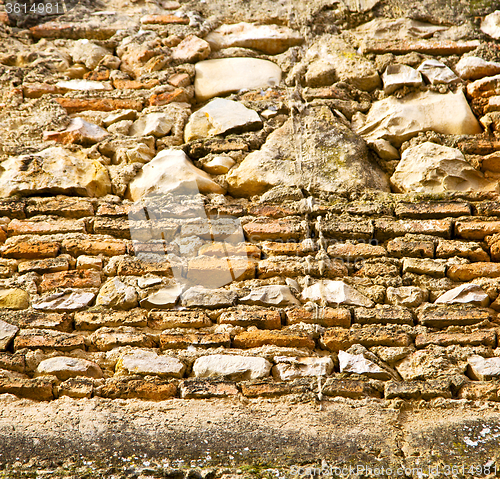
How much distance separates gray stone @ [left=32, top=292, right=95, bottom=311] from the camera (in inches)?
65.8

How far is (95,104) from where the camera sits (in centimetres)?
222

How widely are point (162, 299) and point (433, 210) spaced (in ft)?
3.59

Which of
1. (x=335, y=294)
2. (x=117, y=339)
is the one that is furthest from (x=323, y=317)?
(x=117, y=339)

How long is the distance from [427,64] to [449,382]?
147cm

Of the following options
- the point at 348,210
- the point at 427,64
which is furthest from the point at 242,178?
the point at 427,64

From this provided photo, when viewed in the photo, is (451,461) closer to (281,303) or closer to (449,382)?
(449,382)

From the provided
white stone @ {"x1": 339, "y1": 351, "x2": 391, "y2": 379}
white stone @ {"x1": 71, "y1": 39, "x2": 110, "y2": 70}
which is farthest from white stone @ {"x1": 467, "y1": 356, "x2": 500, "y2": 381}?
white stone @ {"x1": 71, "y1": 39, "x2": 110, "y2": 70}

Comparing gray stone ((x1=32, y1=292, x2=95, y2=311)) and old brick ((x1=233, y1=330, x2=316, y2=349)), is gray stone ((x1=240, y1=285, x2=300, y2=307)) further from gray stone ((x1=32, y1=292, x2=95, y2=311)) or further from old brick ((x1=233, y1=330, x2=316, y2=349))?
gray stone ((x1=32, y1=292, x2=95, y2=311))

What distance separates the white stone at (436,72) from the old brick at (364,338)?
1232mm

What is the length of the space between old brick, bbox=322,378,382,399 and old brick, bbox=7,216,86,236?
1.09 m

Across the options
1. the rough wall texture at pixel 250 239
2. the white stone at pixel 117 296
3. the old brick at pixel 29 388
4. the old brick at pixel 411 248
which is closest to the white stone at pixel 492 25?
the rough wall texture at pixel 250 239

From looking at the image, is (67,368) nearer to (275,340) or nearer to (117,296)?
(117,296)

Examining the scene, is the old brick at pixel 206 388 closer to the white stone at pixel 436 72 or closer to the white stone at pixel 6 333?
the white stone at pixel 6 333

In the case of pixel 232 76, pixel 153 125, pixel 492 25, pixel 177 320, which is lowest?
pixel 177 320
